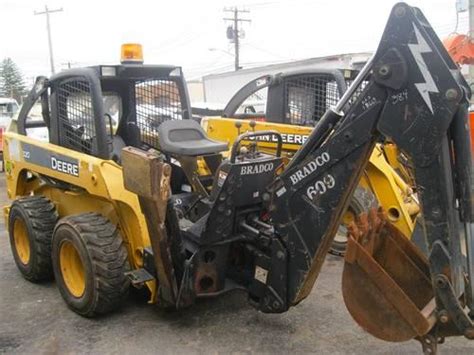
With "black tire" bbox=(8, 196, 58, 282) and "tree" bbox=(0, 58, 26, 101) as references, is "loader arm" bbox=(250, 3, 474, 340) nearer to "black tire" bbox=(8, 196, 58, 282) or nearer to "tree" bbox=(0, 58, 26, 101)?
"black tire" bbox=(8, 196, 58, 282)

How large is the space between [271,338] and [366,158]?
5.30 feet

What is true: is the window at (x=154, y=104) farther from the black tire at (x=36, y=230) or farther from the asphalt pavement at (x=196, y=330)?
the asphalt pavement at (x=196, y=330)

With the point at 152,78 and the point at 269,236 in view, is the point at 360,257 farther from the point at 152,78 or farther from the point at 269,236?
the point at 152,78

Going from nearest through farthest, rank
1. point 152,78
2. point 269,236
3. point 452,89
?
point 452,89
point 269,236
point 152,78

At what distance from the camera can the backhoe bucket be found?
2.88 m

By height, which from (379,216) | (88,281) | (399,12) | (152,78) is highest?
(399,12)

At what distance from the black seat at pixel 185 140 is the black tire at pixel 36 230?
139 centimetres

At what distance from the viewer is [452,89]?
265 centimetres

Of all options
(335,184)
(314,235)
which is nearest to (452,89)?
(335,184)

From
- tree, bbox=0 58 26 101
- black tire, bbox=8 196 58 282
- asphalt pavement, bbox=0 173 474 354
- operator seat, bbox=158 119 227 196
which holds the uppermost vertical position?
operator seat, bbox=158 119 227 196

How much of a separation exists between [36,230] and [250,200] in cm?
216

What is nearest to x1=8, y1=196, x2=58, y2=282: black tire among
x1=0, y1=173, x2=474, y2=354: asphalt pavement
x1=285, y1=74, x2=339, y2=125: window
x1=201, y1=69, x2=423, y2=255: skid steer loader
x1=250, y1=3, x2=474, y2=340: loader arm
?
x1=0, y1=173, x2=474, y2=354: asphalt pavement

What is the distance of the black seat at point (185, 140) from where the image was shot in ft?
14.2

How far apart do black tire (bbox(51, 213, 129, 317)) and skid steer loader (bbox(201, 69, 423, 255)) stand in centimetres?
218
